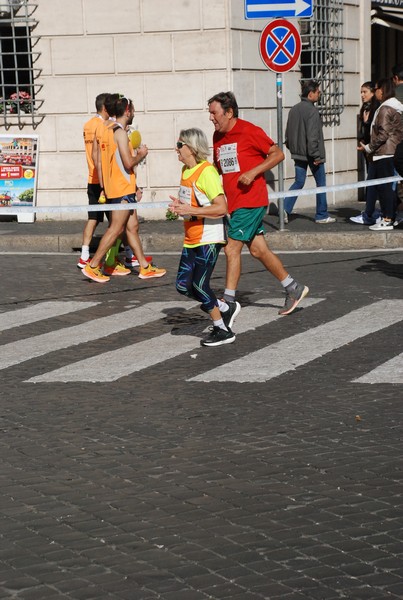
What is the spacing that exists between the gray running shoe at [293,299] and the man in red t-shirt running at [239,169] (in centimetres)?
59

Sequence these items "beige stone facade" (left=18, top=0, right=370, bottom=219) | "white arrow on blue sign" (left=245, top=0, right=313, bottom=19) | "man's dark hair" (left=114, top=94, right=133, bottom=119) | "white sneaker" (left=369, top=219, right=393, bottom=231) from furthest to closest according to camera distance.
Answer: "beige stone facade" (left=18, top=0, right=370, bottom=219) < "white sneaker" (left=369, top=219, right=393, bottom=231) < "white arrow on blue sign" (left=245, top=0, right=313, bottom=19) < "man's dark hair" (left=114, top=94, right=133, bottom=119)

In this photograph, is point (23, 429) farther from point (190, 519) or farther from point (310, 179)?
point (310, 179)

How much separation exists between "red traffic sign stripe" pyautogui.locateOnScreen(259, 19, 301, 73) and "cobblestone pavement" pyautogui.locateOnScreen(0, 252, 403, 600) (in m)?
4.89

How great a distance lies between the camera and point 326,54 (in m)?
19.4

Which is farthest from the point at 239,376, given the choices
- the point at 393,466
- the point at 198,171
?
the point at 393,466

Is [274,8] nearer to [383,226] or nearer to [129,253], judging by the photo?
[383,226]

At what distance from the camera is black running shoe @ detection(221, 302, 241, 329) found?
9711 mm

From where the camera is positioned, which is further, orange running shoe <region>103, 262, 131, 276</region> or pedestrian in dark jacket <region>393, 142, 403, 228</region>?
orange running shoe <region>103, 262, 131, 276</region>

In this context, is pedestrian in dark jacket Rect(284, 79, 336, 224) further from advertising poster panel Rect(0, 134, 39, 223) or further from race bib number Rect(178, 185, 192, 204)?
race bib number Rect(178, 185, 192, 204)

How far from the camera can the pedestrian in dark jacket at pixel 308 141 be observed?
16375 millimetres

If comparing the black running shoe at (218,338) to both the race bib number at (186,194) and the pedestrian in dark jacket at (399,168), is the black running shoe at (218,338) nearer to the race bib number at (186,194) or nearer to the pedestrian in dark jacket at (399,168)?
the race bib number at (186,194)

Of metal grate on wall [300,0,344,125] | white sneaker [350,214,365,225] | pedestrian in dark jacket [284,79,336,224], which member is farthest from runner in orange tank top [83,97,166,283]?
metal grate on wall [300,0,344,125]

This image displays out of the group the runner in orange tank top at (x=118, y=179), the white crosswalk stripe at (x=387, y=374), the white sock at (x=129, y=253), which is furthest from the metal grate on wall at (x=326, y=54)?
the white crosswalk stripe at (x=387, y=374)

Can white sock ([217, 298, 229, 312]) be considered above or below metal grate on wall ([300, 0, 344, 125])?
below
